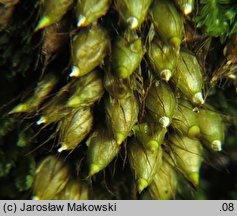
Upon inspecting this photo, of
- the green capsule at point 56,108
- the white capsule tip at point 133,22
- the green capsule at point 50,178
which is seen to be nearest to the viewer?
the white capsule tip at point 133,22

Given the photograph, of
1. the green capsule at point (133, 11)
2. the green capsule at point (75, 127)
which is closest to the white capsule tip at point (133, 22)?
the green capsule at point (133, 11)

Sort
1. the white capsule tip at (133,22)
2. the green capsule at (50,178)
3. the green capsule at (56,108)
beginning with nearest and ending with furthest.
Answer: the white capsule tip at (133,22) < the green capsule at (56,108) < the green capsule at (50,178)

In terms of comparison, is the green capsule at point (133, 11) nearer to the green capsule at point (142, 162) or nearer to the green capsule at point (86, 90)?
the green capsule at point (86, 90)

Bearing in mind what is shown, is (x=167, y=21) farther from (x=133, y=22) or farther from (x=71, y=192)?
(x=71, y=192)

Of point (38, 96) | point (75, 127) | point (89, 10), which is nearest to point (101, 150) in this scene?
point (75, 127)

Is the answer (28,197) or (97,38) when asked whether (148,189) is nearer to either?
(28,197)
